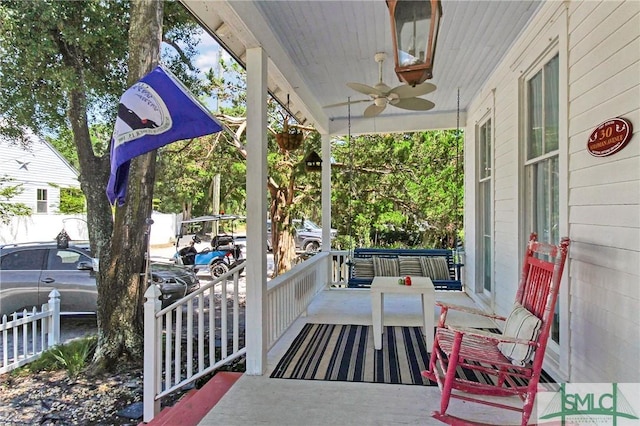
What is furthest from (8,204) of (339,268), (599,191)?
(599,191)

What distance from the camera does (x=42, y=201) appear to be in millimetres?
12562

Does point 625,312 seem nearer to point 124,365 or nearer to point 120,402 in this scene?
point 120,402

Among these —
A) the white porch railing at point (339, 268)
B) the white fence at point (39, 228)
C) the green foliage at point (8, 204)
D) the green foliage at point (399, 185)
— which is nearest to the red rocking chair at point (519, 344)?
the white porch railing at point (339, 268)

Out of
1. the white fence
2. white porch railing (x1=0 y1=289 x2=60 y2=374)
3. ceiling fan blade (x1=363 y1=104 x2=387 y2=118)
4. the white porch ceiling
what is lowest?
white porch railing (x1=0 y1=289 x2=60 y2=374)

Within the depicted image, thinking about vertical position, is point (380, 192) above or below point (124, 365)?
above

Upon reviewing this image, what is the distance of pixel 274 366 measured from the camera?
2.83 metres

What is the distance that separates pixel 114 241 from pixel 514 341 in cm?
465

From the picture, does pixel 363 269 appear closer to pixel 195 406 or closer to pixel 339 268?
pixel 339 268

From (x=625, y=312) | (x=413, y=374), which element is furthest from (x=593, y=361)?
(x=413, y=374)

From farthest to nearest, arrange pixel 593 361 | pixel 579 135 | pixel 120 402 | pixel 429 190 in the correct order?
pixel 429 190 < pixel 120 402 < pixel 579 135 < pixel 593 361

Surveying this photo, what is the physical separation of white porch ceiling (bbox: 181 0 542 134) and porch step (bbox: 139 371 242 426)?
242cm

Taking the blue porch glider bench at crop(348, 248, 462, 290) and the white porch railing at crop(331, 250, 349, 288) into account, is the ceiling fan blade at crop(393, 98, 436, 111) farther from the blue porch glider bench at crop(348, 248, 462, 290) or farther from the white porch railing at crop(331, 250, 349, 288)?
the white porch railing at crop(331, 250, 349, 288)

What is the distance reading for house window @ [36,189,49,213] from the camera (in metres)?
12.4

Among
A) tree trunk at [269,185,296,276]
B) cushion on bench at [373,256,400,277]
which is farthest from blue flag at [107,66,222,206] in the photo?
tree trunk at [269,185,296,276]
